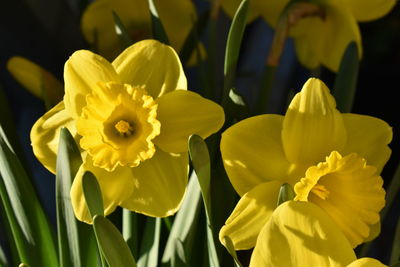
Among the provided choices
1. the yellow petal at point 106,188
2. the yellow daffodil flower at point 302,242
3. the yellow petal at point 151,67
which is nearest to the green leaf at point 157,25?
the yellow petal at point 151,67

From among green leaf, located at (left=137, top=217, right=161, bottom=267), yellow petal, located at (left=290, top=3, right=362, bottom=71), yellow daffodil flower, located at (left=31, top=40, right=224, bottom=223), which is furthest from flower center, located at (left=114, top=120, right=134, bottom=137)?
yellow petal, located at (left=290, top=3, right=362, bottom=71)

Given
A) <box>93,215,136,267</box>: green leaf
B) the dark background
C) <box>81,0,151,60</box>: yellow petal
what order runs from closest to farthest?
1. <box>93,215,136,267</box>: green leaf
2. <box>81,0,151,60</box>: yellow petal
3. the dark background

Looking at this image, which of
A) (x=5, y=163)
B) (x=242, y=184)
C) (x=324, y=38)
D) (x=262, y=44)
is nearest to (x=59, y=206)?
(x=5, y=163)

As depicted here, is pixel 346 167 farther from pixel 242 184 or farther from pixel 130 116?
pixel 130 116

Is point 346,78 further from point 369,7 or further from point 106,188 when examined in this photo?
point 106,188

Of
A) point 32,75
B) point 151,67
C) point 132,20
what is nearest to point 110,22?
point 132,20

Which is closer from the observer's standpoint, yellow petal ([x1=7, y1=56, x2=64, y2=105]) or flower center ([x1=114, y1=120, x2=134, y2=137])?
flower center ([x1=114, y1=120, x2=134, y2=137])

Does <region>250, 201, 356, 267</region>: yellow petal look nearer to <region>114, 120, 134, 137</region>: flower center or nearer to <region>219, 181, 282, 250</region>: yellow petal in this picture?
<region>219, 181, 282, 250</region>: yellow petal
